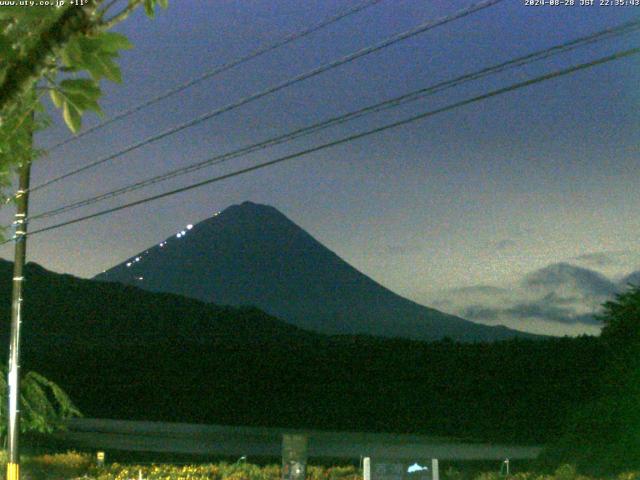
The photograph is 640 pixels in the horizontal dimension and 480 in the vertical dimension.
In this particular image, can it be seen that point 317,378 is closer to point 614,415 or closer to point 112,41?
point 614,415

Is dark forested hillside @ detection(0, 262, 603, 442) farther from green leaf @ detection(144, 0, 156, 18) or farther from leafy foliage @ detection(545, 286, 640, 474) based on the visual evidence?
green leaf @ detection(144, 0, 156, 18)

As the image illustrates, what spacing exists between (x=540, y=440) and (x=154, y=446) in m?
17.1

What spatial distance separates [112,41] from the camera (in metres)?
4.36

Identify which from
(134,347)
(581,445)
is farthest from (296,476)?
(134,347)

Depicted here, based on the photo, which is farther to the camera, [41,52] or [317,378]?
[317,378]

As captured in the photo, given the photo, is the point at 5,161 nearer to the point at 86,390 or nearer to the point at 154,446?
the point at 154,446

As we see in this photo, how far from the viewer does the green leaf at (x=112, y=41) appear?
14.2 ft

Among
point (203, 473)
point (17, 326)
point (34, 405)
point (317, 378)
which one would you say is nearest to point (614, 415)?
point (203, 473)

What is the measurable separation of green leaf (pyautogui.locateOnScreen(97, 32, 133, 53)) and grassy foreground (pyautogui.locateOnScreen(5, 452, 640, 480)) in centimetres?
1470

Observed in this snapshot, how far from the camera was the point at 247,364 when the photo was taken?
8700 cm

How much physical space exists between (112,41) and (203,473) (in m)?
17.6

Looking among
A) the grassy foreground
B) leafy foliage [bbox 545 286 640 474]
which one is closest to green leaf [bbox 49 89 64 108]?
the grassy foreground

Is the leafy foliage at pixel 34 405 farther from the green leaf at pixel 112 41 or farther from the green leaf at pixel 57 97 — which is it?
the green leaf at pixel 112 41

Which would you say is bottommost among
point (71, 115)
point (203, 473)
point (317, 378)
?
point (203, 473)
